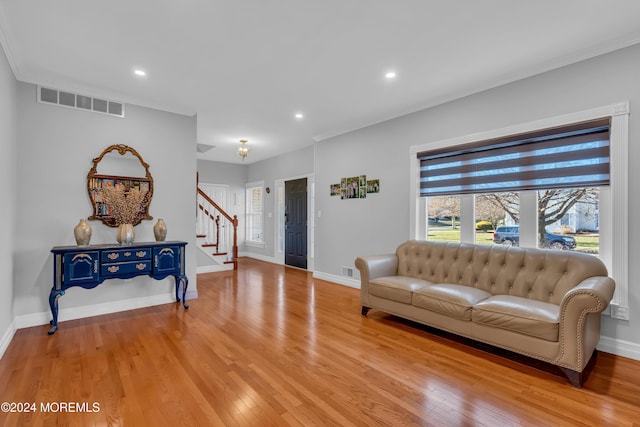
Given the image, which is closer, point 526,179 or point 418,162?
point 526,179

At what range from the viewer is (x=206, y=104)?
14.0ft

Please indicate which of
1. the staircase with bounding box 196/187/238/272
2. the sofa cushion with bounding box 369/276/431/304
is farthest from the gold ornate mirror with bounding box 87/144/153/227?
the sofa cushion with bounding box 369/276/431/304

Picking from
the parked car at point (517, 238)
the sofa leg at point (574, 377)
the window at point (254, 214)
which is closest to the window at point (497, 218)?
the parked car at point (517, 238)

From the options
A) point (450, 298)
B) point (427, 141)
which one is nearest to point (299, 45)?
point (427, 141)

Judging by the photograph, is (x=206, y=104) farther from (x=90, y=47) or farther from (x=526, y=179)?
(x=526, y=179)

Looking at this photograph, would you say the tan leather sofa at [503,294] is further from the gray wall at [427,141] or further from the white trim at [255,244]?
the white trim at [255,244]

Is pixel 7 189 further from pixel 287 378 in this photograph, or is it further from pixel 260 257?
pixel 260 257

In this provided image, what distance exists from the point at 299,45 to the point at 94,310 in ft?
12.7

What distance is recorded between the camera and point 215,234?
7.37 m

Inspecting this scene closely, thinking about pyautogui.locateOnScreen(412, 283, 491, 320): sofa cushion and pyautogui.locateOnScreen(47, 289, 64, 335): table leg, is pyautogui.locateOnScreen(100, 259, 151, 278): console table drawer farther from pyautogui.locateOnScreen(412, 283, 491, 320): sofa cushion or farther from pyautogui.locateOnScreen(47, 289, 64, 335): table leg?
pyautogui.locateOnScreen(412, 283, 491, 320): sofa cushion

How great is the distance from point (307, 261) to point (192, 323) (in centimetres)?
362

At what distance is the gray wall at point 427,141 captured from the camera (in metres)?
2.71

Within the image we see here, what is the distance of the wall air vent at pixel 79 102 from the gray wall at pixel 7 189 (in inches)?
10.6

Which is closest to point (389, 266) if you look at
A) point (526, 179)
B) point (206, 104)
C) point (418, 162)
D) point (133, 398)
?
Result: point (418, 162)
